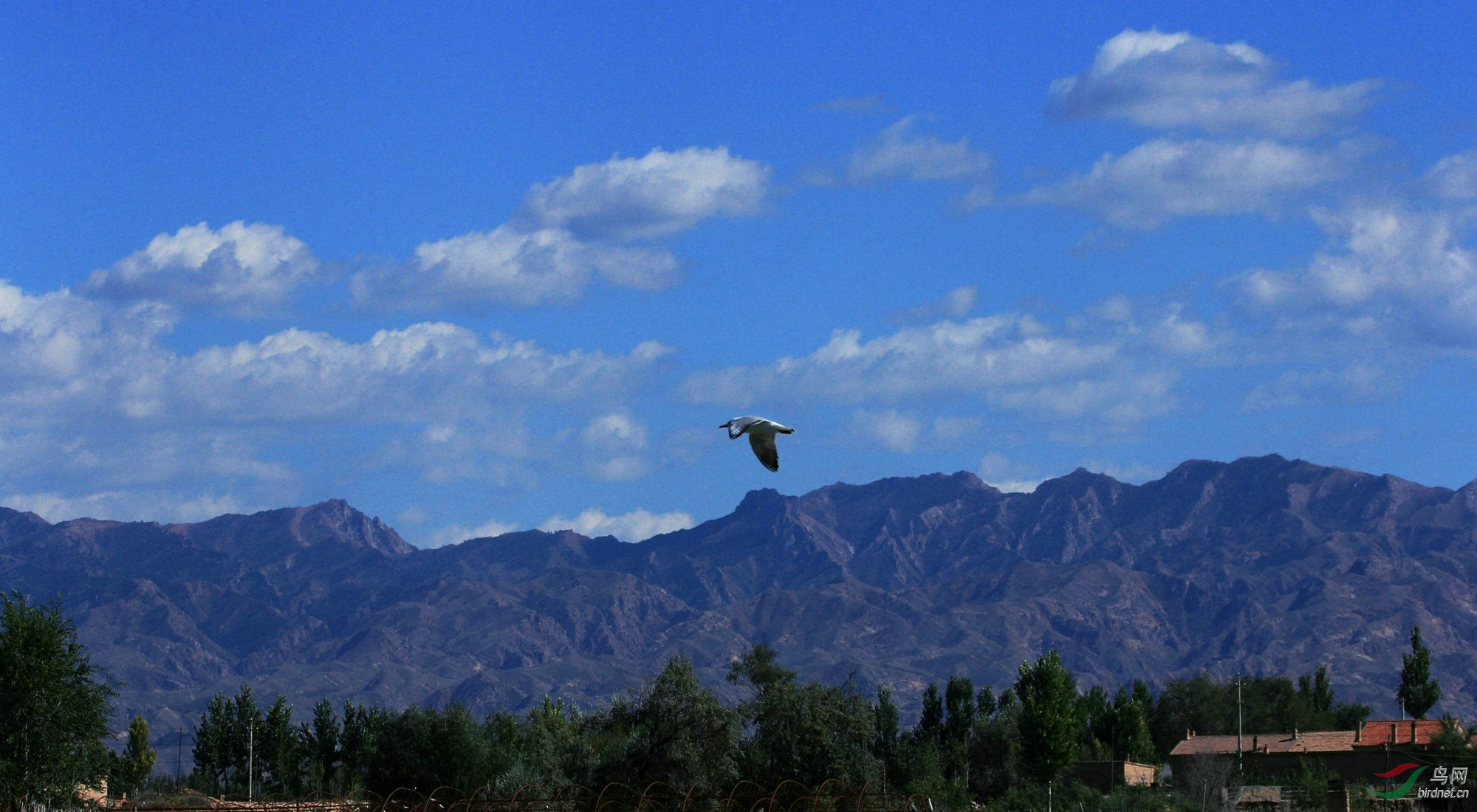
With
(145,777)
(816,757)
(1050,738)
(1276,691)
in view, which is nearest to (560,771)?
(816,757)

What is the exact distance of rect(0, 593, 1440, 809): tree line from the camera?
4666 centimetres

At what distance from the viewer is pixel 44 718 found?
1805 inches

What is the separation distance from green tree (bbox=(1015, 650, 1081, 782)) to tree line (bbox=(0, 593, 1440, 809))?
10cm

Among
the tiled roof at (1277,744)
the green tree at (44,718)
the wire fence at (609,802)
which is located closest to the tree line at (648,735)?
the green tree at (44,718)

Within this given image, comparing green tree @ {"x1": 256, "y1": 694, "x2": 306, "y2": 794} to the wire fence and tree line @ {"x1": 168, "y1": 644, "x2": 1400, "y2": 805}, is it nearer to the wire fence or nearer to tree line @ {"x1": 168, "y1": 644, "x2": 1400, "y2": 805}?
tree line @ {"x1": 168, "y1": 644, "x2": 1400, "y2": 805}

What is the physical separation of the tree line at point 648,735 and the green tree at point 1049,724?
10 cm

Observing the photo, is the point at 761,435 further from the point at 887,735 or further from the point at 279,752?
the point at 887,735

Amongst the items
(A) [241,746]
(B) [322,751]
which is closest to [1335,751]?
(B) [322,751]

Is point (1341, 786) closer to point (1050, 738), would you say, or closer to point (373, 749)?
point (1050, 738)

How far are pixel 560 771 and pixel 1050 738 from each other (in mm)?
24072

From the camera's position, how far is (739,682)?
109 meters

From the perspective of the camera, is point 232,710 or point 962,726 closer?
Result: point 232,710

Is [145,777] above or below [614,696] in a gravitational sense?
below

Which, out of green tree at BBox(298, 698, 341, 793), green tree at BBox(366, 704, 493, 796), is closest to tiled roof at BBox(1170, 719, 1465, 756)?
green tree at BBox(366, 704, 493, 796)
